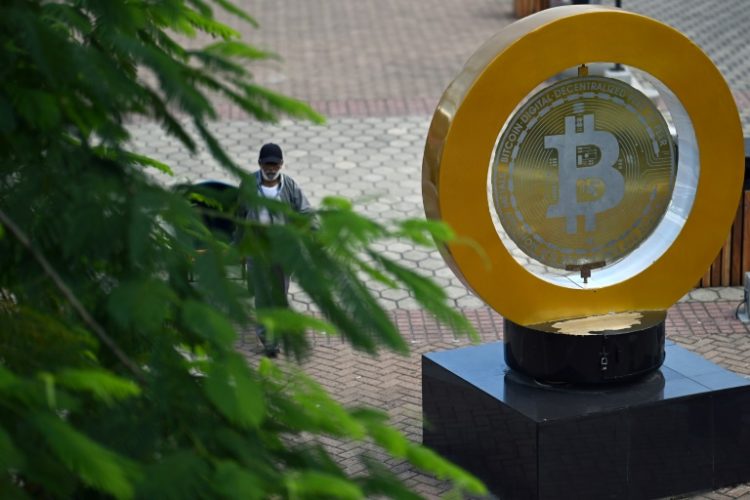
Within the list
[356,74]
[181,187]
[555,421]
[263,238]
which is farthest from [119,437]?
[356,74]

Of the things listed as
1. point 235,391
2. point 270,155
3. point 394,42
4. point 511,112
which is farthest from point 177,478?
point 394,42

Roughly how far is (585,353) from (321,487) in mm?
4882

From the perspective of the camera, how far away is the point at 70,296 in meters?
3.52

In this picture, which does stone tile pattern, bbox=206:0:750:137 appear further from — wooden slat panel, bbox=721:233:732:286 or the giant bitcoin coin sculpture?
the giant bitcoin coin sculpture

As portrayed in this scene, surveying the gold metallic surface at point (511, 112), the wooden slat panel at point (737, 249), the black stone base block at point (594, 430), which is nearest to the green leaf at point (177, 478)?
the gold metallic surface at point (511, 112)

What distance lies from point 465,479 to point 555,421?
429cm

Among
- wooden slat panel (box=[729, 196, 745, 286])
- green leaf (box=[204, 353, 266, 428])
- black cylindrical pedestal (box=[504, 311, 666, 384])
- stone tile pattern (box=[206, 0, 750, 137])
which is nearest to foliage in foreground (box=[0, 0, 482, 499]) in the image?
green leaf (box=[204, 353, 266, 428])

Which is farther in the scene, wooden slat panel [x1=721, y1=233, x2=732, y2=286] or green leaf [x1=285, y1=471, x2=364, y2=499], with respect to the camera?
wooden slat panel [x1=721, y1=233, x2=732, y2=286]

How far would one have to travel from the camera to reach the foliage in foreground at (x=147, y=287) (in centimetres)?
312

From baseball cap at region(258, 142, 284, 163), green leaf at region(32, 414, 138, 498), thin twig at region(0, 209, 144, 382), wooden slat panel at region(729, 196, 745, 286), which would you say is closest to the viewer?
green leaf at region(32, 414, 138, 498)

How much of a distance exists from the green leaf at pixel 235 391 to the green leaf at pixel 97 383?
23 centimetres

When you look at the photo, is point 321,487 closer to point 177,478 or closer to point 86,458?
point 177,478

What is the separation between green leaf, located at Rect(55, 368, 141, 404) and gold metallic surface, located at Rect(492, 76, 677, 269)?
189 inches

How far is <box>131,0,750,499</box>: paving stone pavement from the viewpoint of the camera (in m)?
9.45
